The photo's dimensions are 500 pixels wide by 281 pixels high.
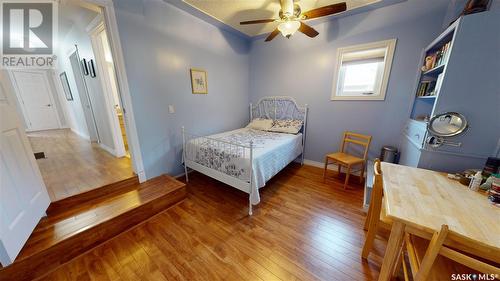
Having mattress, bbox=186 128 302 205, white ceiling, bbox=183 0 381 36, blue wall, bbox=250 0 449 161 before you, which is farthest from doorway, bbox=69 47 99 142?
blue wall, bbox=250 0 449 161

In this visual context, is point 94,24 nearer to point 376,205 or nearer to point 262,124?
point 262,124

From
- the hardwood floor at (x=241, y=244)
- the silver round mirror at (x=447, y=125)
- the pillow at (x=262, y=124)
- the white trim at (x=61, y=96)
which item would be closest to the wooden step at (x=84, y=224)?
the hardwood floor at (x=241, y=244)

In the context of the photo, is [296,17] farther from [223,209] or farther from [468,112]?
[223,209]

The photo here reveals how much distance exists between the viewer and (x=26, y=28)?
8.11ft

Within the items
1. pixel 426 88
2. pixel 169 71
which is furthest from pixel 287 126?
pixel 169 71

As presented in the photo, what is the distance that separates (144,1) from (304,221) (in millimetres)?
3413

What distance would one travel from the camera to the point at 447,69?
1394mm

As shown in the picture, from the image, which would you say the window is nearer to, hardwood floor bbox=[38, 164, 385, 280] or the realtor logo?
hardwood floor bbox=[38, 164, 385, 280]

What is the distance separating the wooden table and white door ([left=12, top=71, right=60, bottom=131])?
9.01m

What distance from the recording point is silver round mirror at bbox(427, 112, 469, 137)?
4.55 feet

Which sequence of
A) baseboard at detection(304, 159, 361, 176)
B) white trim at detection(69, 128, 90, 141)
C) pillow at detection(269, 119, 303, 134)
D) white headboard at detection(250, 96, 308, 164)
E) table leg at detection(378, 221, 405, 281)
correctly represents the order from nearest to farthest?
table leg at detection(378, 221, 405, 281), baseboard at detection(304, 159, 361, 176), pillow at detection(269, 119, 303, 134), white headboard at detection(250, 96, 308, 164), white trim at detection(69, 128, 90, 141)

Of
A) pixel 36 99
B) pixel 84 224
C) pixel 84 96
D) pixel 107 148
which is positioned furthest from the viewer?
pixel 36 99

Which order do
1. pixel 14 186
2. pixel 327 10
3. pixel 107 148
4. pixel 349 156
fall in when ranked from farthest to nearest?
pixel 107 148
pixel 349 156
pixel 327 10
pixel 14 186

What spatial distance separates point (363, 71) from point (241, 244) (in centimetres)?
322
